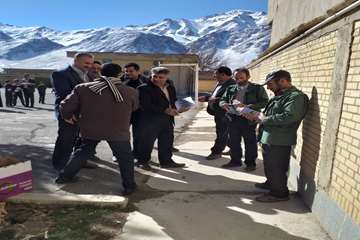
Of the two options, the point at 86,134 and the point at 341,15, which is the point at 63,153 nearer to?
the point at 86,134

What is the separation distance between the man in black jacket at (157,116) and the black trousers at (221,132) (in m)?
0.99

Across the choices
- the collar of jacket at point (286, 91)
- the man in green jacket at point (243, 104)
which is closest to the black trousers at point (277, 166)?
the collar of jacket at point (286, 91)

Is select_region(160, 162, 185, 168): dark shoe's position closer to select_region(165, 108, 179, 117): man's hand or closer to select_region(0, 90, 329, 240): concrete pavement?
select_region(0, 90, 329, 240): concrete pavement

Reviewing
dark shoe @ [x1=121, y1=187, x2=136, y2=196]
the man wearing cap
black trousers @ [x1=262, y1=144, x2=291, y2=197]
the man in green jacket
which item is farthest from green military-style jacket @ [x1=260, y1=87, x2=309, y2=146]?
dark shoe @ [x1=121, y1=187, x2=136, y2=196]

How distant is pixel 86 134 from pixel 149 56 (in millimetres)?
31981

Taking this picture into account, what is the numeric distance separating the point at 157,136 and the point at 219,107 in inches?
51.5

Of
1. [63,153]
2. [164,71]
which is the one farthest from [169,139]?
[63,153]

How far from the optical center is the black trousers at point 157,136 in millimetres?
7023

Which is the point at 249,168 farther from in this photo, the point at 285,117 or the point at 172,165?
the point at 285,117

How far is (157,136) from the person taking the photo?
23.6 ft

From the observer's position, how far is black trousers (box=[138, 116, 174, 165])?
23.0 ft

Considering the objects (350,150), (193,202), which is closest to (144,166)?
(193,202)

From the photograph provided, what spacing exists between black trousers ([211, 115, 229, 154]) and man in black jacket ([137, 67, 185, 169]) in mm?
992

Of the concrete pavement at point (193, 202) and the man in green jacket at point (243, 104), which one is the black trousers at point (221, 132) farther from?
the man in green jacket at point (243, 104)
